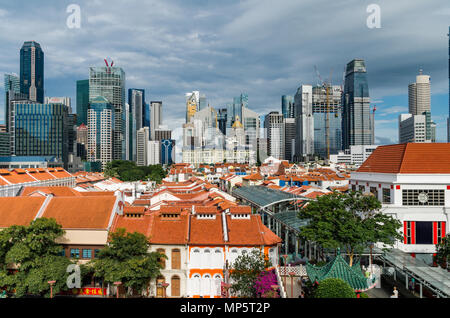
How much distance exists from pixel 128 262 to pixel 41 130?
598ft

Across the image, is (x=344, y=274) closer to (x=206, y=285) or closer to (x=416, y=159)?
(x=206, y=285)

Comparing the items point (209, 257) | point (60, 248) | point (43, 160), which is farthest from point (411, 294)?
point (43, 160)

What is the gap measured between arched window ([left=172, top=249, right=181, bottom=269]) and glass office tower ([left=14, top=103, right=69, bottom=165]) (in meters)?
172

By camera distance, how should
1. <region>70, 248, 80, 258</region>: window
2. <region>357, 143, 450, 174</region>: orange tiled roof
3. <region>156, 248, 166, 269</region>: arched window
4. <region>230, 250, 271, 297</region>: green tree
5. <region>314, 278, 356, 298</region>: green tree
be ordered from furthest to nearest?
→ 1. <region>357, 143, 450, 174</region>: orange tiled roof
2. <region>70, 248, 80, 258</region>: window
3. <region>156, 248, 166, 269</region>: arched window
4. <region>230, 250, 271, 297</region>: green tree
5. <region>314, 278, 356, 298</region>: green tree

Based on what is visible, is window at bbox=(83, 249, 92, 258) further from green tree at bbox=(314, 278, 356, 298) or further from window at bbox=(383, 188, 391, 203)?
window at bbox=(383, 188, 391, 203)

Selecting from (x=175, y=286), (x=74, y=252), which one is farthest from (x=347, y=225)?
(x=74, y=252)

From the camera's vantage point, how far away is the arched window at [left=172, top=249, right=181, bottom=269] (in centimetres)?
3002

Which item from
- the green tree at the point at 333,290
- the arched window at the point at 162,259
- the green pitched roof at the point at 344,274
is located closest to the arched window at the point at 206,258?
the arched window at the point at 162,259

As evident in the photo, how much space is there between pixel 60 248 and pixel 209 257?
1260cm

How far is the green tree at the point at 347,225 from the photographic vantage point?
25.1 metres

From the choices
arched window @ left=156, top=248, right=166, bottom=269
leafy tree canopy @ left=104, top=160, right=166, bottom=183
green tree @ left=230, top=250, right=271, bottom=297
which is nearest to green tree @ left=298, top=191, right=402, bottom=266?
green tree @ left=230, top=250, right=271, bottom=297

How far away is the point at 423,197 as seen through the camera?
34156 mm

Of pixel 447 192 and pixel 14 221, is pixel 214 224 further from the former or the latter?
pixel 447 192
